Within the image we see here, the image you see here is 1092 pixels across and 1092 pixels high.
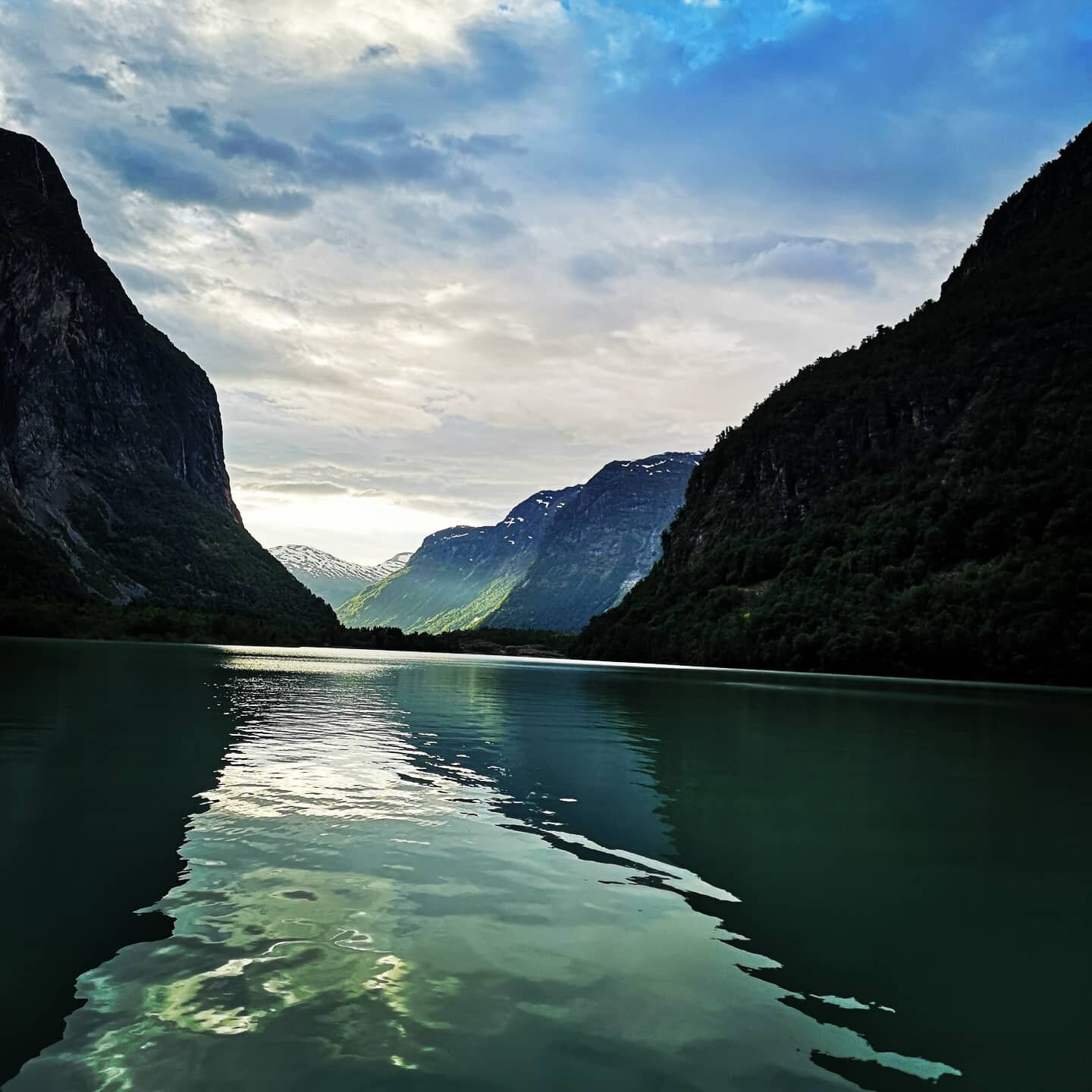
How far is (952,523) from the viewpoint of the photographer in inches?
5906

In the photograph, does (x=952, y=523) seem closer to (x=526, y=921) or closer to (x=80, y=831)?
(x=526, y=921)

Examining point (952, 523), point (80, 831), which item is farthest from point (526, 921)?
point (952, 523)

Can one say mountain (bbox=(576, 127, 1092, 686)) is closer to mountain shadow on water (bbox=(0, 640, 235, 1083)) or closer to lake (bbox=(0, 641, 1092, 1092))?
lake (bbox=(0, 641, 1092, 1092))

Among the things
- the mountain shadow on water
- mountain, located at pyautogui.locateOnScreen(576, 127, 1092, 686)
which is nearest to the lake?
the mountain shadow on water

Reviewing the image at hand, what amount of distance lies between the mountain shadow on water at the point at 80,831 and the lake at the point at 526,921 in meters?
0.07

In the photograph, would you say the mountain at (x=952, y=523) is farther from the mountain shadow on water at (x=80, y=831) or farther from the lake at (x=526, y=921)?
the mountain shadow on water at (x=80, y=831)

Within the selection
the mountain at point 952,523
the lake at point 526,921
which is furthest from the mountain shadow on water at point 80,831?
the mountain at point 952,523

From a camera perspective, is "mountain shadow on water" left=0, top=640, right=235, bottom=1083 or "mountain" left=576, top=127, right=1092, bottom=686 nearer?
"mountain shadow on water" left=0, top=640, right=235, bottom=1083

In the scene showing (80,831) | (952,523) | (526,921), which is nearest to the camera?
(526,921)

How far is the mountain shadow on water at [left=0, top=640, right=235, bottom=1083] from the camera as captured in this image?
363 inches

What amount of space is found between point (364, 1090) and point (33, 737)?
26015 mm

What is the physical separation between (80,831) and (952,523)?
156373 millimetres

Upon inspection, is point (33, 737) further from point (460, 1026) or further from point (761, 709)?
point (761, 709)

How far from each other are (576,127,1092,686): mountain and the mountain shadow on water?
116801mm
